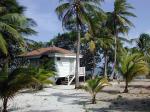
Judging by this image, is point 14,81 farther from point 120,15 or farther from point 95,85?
point 120,15

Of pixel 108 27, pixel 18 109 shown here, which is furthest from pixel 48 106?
pixel 108 27

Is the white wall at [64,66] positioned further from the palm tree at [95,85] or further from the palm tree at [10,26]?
the palm tree at [95,85]

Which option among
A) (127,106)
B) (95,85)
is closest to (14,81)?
(127,106)

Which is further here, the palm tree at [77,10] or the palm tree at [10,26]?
the palm tree at [77,10]

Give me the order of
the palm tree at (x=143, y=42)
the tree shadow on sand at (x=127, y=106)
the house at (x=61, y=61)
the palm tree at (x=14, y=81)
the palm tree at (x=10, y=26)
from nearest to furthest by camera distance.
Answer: the palm tree at (x=14, y=81)
the tree shadow on sand at (x=127, y=106)
the palm tree at (x=10, y=26)
the house at (x=61, y=61)
the palm tree at (x=143, y=42)

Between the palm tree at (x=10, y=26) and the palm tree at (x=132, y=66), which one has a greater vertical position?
the palm tree at (x=10, y=26)

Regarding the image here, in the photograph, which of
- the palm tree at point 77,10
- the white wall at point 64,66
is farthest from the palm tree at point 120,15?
the palm tree at point 77,10

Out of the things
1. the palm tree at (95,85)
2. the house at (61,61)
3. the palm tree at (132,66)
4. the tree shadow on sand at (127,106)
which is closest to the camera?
the tree shadow on sand at (127,106)

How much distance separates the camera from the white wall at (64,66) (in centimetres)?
4041

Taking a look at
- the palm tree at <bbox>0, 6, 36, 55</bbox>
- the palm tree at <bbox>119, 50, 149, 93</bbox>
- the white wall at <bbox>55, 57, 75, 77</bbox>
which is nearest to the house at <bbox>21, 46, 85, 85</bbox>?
the white wall at <bbox>55, 57, 75, 77</bbox>

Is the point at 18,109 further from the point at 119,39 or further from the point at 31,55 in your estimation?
the point at 119,39

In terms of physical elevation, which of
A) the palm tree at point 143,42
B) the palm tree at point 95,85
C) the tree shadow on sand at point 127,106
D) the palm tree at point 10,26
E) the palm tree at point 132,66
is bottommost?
the tree shadow on sand at point 127,106

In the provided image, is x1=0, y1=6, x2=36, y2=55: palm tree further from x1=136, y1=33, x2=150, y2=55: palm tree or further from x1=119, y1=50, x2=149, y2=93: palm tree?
x1=136, y1=33, x2=150, y2=55: palm tree

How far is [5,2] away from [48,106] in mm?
13799
